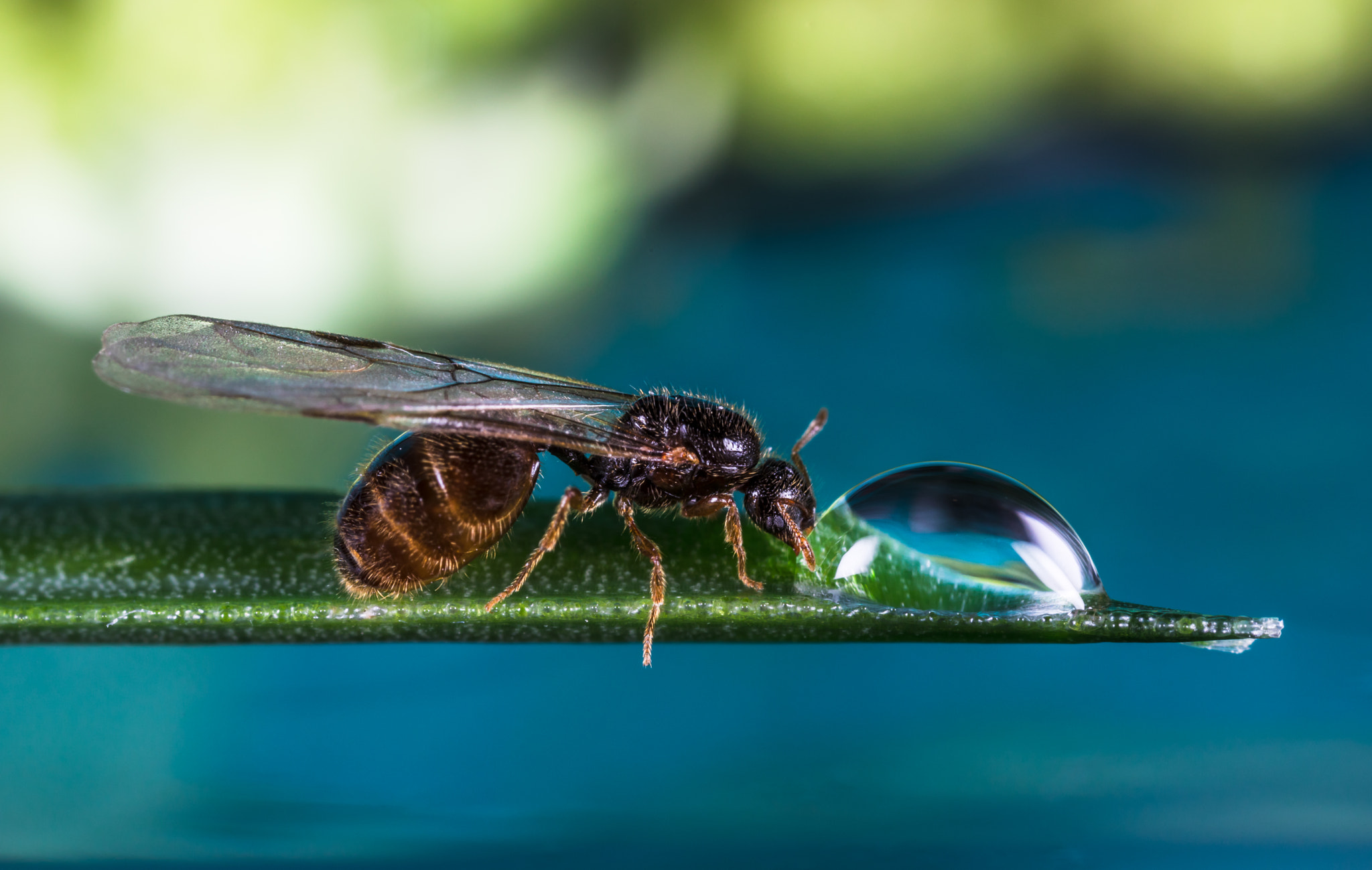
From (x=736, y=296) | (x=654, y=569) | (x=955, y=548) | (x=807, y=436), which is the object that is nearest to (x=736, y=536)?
(x=654, y=569)

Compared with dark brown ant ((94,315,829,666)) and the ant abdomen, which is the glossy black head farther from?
the ant abdomen

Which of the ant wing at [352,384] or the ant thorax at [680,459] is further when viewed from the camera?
the ant thorax at [680,459]

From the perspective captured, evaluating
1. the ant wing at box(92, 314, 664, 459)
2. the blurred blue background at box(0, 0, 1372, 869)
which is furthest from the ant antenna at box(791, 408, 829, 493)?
the ant wing at box(92, 314, 664, 459)

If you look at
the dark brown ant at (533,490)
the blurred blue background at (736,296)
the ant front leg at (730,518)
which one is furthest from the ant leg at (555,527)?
the blurred blue background at (736,296)

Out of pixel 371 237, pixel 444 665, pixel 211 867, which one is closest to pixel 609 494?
pixel 444 665

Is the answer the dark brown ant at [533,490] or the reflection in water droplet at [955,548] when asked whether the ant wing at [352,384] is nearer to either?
the dark brown ant at [533,490]

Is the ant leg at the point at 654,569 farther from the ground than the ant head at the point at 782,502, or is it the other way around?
the ant head at the point at 782,502

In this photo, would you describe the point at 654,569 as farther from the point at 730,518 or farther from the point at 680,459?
the point at 680,459

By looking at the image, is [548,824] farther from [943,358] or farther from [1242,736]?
[943,358]
